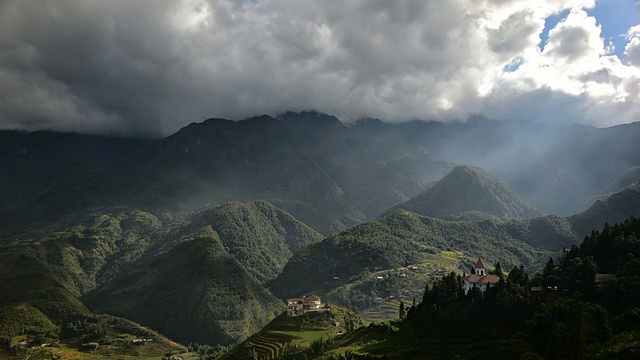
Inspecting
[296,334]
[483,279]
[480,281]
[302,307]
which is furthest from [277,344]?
[483,279]

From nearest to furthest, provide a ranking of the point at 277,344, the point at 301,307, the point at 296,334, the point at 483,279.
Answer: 1. the point at 483,279
2. the point at 277,344
3. the point at 296,334
4. the point at 301,307

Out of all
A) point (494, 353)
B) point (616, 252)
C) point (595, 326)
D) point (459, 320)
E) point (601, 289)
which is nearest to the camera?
point (595, 326)

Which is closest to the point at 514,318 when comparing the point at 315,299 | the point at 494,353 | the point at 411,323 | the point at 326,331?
the point at 494,353

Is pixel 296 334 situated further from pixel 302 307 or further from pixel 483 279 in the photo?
pixel 483 279

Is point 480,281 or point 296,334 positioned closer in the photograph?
point 480,281

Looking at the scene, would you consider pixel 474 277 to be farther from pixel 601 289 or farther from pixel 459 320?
pixel 601 289

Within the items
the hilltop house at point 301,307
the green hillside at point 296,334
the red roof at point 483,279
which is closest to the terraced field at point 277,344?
the green hillside at point 296,334

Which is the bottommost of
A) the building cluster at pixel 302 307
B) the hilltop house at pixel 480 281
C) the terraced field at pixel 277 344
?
the terraced field at pixel 277 344

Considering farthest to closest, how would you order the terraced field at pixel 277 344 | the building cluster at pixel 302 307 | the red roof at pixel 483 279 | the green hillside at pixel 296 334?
the building cluster at pixel 302 307 → the terraced field at pixel 277 344 → the green hillside at pixel 296 334 → the red roof at pixel 483 279

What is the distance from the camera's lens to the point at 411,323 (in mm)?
110000

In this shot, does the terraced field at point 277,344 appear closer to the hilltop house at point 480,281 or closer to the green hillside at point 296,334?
the green hillside at point 296,334

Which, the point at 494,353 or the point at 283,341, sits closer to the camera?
the point at 494,353

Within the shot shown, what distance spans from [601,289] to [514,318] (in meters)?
16.5

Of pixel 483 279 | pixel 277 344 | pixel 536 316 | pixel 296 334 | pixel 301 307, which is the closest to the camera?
pixel 536 316
